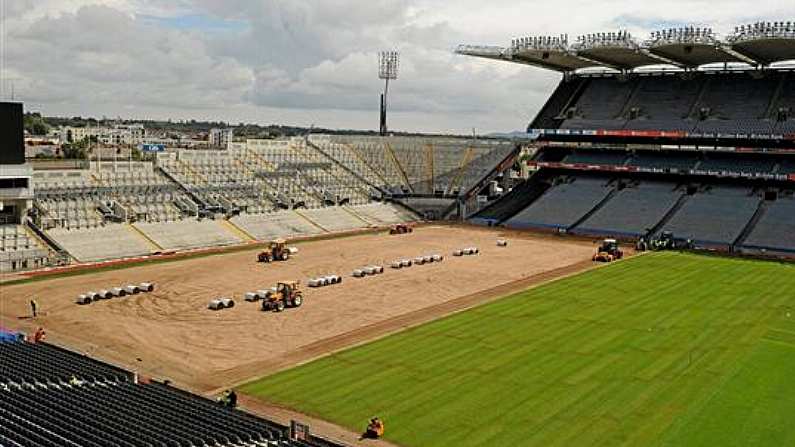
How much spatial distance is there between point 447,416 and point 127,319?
2524 cm

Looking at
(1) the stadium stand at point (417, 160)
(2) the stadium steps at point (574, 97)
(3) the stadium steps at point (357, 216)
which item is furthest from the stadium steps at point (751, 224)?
(3) the stadium steps at point (357, 216)

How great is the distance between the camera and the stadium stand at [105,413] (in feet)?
75.8

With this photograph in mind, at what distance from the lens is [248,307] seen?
164ft

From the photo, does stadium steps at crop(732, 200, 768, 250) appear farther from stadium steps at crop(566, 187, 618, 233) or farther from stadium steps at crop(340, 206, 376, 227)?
stadium steps at crop(340, 206, 376, 227)

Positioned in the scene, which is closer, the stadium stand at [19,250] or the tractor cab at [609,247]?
the stadium stand at [19,250]

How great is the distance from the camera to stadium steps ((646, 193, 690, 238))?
86875 mm

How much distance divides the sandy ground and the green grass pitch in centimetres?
314

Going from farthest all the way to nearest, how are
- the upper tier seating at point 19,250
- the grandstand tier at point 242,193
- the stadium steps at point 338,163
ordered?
the stadium steps at point 338,163
the grandstand tier at point 242,193
the upper tier seating at point 19,250

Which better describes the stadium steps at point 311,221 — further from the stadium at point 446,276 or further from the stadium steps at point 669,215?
the stadium steps at point 669,215

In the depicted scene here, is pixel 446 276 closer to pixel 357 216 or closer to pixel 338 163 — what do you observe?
pixel 357 216

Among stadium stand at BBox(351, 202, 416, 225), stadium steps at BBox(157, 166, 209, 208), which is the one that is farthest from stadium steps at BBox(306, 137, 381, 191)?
stadium steps at BBox(157, 166, 209, 208)

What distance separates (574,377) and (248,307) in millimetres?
23638

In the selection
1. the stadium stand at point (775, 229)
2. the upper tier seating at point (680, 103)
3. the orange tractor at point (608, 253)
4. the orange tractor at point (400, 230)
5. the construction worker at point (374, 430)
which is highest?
the upper tier seating at point (680, 103)

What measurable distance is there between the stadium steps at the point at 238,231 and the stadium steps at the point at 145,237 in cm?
1028
